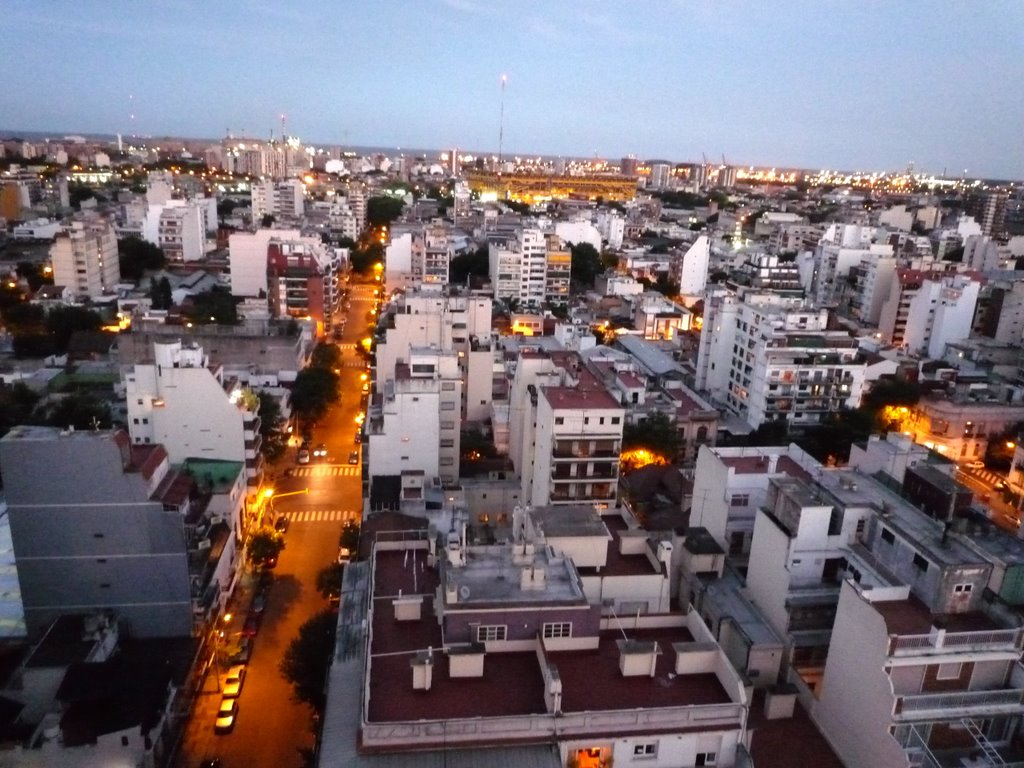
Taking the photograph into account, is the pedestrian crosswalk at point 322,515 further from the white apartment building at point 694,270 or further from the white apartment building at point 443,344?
the white apartment building at point 694,270

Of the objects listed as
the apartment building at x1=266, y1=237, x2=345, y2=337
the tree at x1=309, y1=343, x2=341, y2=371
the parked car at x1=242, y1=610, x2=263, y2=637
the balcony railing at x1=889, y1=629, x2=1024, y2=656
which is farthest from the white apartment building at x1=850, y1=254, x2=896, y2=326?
the parked car at x1=242, y1=610, x2=263, y2=637

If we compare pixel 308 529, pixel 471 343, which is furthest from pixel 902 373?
pixel 308 529

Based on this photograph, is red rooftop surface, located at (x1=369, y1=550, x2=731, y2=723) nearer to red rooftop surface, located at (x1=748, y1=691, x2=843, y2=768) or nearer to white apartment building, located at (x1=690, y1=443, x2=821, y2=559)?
red rooftop surface, located at (x1=748, y1=691, x2=843, y2=768)

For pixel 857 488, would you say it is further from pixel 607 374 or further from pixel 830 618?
pixel 607 374

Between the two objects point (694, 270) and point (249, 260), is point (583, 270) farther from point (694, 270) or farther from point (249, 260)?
point (249, 260)

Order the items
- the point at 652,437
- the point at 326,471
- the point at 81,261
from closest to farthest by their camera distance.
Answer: the point at 652,437 → the point at 326,471 → the point at 81,261

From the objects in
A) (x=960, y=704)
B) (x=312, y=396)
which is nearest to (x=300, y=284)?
(x=312, y=396)
